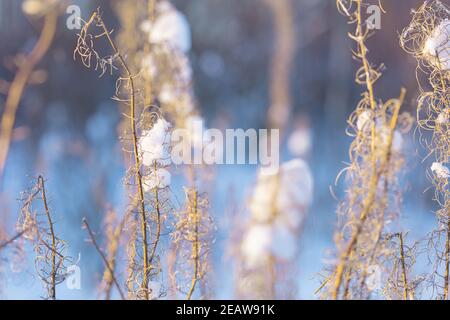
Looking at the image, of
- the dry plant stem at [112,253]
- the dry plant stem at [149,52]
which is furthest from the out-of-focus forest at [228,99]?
the dry plant stem at [112,253]

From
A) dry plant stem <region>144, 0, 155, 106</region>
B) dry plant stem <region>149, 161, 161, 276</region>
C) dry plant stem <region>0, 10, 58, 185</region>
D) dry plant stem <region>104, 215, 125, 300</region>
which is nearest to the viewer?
dry plant stem <region>149, 161, 161, 276</region>

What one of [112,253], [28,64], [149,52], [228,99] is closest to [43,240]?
[112,253]

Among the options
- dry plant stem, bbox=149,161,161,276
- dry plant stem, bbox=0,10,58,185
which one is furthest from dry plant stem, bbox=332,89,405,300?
dry plant stem, bbox=0,10,58,185

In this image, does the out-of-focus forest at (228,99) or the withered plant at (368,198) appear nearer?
the withered plant at (368,198)

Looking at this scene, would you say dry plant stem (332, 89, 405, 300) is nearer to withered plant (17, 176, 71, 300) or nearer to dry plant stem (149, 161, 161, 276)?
dry plant stem (149, 161, 161, 276)

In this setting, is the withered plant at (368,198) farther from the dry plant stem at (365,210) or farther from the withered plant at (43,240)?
the withered plant at (43,240)

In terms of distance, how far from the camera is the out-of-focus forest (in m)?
2.38

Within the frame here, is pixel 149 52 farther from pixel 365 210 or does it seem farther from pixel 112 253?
pixel 365 210

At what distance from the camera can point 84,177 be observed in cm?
264

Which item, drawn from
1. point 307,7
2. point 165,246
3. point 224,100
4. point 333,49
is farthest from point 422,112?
point 165,246

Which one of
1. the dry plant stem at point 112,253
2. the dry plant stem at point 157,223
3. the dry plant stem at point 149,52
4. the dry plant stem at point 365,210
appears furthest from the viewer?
the dry plant stem at point 149,52

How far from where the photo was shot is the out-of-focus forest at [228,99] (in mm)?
2377

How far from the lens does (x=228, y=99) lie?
274 centimetres

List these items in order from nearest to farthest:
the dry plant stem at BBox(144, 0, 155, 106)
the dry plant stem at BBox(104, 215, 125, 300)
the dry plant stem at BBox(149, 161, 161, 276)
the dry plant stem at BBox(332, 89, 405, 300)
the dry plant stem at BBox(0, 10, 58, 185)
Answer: the dry plant stem at BBox(332, 89, 405, 300) < the dry plant stem at BBox(149, 161, 161, 276) < the dry plant stem at BBox(104, 215, 125, 300) < the dry plant stem at BBox(144, 0, 155, 106) < the dry plant stem at BBox(0, 10, 58, 185)
